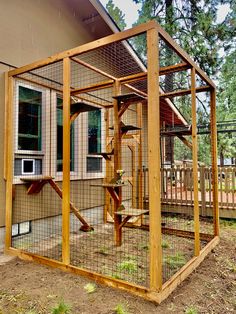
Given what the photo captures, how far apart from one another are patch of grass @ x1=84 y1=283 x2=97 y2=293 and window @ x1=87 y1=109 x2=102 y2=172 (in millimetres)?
3212

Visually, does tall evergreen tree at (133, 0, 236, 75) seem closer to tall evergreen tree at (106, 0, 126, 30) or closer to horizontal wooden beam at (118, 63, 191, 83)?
tall evergreen tree at (106, 0, 126, 30)

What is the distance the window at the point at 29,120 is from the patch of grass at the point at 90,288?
8.32ft

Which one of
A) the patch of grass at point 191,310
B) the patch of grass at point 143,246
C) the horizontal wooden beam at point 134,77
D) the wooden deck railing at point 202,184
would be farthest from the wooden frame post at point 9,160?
the wooden deck railing at point 202,184

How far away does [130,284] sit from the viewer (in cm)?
268

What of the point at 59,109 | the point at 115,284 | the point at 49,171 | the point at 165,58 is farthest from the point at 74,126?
the point at 165,58

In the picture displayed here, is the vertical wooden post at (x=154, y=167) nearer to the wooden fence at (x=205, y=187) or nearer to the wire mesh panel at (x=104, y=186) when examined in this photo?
the wire mesh panel at (x=104, y=186)

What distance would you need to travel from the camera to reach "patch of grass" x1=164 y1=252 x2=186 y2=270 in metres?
3.44

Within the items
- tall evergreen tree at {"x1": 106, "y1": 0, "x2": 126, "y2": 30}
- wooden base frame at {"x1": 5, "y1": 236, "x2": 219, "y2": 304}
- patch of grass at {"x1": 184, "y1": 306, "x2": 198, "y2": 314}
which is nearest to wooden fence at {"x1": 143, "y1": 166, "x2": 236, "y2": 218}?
wooden base frame at {"x1": 5, "y1": 236, "x2": 219, "y2": 304}

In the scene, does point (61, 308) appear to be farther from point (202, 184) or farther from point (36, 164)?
point (202, 184)

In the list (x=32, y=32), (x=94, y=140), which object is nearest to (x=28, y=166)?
(x=94, y=140)

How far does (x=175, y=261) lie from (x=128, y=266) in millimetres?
737

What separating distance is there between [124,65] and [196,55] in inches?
183

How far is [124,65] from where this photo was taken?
22.7 ft

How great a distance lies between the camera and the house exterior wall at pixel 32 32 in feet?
13.2
